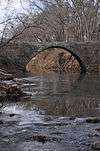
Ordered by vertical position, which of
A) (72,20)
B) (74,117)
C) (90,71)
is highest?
(72,20)

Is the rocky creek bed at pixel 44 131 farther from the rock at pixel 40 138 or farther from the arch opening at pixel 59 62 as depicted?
the arch opening at pixel 59 62

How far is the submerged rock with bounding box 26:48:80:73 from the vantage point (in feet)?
169

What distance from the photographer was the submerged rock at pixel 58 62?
5150 cm

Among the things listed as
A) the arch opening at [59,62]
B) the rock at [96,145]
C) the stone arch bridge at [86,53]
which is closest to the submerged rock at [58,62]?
the arch opening at [59,62]

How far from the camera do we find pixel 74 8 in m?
55.0

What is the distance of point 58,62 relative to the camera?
53.1 m

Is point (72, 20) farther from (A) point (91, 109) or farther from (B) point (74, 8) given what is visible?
(A) point (91, 109)

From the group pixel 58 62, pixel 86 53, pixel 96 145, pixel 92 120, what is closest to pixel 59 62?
pixel 58 62

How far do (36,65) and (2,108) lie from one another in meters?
44.6

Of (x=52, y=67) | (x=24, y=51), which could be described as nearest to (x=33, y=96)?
(x=24, y=51)

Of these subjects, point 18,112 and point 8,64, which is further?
point 8,64

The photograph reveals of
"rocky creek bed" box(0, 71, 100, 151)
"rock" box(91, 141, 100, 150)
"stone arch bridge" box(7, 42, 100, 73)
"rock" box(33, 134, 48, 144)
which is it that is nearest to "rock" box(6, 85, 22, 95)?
"rocky creek bed" box(0, 71, 100, 151)

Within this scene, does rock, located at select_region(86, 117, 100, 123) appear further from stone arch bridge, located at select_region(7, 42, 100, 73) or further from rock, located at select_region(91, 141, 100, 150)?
stone arch bridge, located at select_region(7, 42, 100, 73)

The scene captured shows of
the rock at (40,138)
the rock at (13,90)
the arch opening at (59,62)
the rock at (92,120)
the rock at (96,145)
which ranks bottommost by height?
the rock at (96,145)
